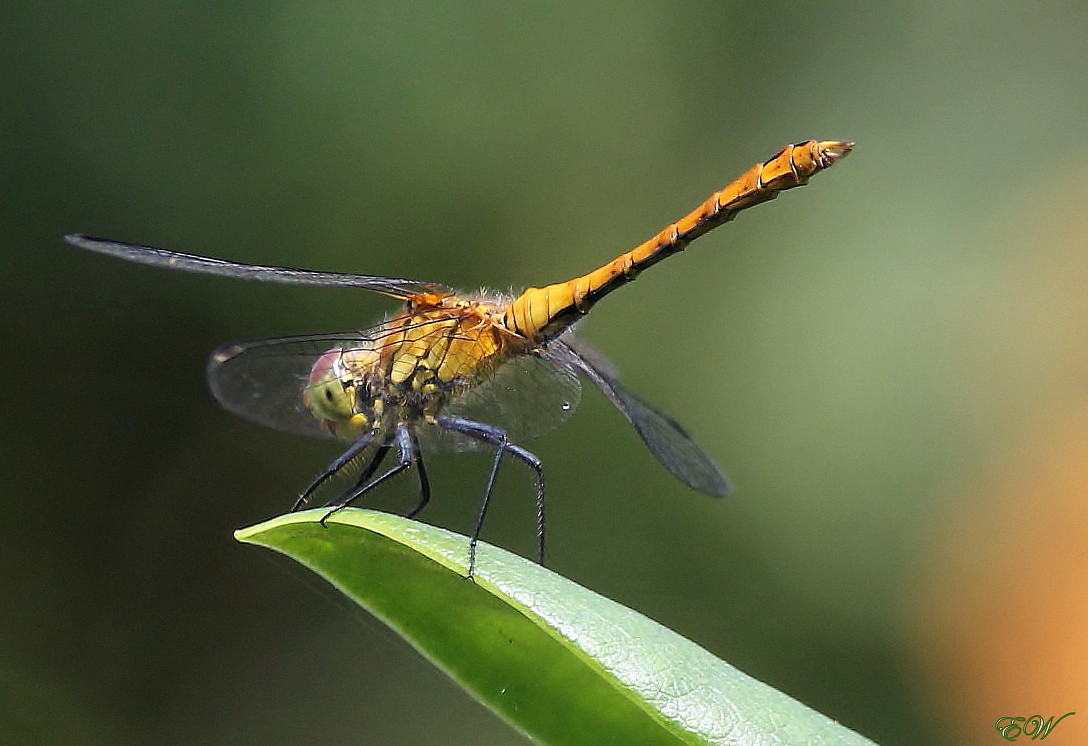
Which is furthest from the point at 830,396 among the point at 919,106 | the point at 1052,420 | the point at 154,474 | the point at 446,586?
the point at 446,586

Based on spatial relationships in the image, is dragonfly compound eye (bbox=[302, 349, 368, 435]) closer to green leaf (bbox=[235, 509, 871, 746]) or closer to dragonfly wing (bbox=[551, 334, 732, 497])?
dragonfly wing (bbox=[551, 334, 732, 497])

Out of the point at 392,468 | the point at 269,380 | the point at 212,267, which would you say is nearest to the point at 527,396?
the point at 392,468

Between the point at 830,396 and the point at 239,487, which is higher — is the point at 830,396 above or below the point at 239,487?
below

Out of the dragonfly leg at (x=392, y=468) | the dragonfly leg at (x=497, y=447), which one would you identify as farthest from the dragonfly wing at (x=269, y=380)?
the dragonfly leg at (x=497, y=447)

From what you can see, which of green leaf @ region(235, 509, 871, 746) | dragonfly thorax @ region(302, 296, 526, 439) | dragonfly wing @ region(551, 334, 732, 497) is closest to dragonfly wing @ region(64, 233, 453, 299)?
dragonfly thorax @ region(302, 296, 526, 439)

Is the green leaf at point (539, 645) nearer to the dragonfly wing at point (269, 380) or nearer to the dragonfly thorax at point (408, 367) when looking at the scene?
the dragonfly thorax at point (408, 367)

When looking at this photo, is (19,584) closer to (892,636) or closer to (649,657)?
(892,636)

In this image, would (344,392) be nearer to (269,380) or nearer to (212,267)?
(269,380)
